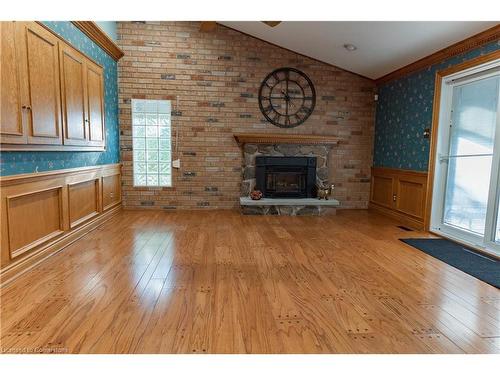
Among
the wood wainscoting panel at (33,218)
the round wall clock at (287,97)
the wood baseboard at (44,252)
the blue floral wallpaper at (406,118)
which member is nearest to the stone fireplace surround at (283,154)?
the round wall clock at (287,97)

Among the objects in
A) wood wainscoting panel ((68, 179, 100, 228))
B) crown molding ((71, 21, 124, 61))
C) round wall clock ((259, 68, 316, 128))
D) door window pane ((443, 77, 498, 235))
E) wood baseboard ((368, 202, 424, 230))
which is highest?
crown molding ((71, 21, 124, 61))

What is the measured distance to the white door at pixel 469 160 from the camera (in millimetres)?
3285

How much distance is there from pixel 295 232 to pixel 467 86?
2693 millimetres

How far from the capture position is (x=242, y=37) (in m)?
5.29

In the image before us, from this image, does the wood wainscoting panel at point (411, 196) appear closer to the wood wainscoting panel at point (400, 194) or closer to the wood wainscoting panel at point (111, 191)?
the wood wainscoting panel at point (400, 194)

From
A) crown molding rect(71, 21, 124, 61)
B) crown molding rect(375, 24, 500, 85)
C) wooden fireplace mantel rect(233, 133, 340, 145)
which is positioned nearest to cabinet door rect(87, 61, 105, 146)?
crown molding rect(71, 21, 124, 61)

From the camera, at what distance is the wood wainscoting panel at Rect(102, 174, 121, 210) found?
454 centimetres

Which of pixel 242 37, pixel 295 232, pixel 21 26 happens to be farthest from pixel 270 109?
pixel 21 26

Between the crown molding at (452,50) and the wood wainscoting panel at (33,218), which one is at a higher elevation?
the crown molding at (452,50)

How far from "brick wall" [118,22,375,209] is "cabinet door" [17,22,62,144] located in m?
2.17

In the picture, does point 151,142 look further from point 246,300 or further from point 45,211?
point 246,300

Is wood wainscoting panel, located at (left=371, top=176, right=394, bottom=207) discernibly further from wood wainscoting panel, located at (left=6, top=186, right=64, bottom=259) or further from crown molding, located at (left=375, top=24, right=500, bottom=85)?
wood wainscoting panel, located at (left=6, top=186, right=64, bottom=259)

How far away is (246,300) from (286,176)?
11.7 ft

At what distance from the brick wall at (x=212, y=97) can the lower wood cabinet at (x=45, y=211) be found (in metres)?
1.37
